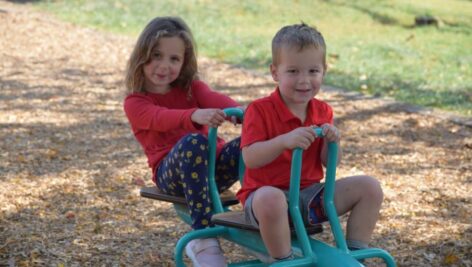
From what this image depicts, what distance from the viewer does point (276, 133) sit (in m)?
2.95

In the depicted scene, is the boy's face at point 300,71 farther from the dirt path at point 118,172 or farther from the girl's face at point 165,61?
the dirt path at point 118,172

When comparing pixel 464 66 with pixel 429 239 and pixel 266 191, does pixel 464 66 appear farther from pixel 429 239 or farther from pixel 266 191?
pixel 266 191

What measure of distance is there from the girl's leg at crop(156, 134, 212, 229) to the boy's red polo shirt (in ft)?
0.65

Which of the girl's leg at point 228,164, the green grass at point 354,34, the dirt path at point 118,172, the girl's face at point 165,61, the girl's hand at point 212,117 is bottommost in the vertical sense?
the dirt path at point 118,172

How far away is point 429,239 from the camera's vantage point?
4.06m

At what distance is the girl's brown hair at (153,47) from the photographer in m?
3.46

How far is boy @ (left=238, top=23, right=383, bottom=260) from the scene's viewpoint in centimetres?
276

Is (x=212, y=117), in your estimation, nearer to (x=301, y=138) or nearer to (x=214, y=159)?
(x=214, y=159)

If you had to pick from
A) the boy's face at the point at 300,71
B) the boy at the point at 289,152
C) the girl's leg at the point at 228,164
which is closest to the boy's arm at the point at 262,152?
the boy at the point at 289,152

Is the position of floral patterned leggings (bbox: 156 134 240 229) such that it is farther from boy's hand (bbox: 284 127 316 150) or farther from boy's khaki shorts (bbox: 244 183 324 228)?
boy's hand (bbox: 284 127 316 150)

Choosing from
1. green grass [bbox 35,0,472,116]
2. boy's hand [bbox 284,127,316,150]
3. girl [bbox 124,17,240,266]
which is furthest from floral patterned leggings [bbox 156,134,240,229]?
green grass [bbox 35,0,472,116]

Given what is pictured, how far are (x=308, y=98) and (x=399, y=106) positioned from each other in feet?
15.5

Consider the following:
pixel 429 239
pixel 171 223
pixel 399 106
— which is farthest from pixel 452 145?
pixel 171 223

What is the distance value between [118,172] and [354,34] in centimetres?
949
